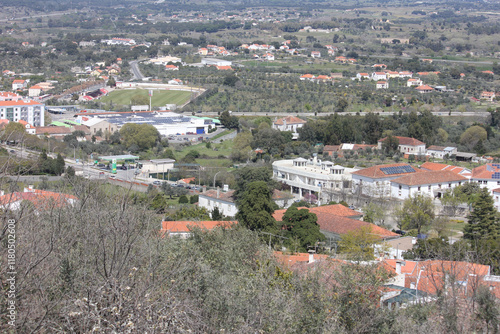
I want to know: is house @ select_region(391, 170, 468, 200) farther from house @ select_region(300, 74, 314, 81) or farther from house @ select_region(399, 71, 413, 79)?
house @ select_region(399, 71, 413, 79)

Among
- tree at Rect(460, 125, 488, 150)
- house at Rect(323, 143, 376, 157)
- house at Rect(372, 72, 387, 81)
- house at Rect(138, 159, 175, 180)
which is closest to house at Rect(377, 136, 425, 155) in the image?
house at Rect(323, 143, 376, 157)

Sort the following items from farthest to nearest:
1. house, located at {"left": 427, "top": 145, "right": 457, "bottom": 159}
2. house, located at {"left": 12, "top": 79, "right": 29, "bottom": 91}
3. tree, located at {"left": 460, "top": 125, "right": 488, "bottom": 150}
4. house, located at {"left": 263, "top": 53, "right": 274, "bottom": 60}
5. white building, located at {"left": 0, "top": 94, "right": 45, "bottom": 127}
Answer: house, located at {"left": 263, "top": 53, "right": 274, "bottom": 60}
house, located at {"left": 12, "top": 79, "right": 29, "bottom": 91}
white building, located at {"left": 0, "top": 94, "right": 45, "bottom": 127}
tree, located at {"left": 460, "top": 125, "right": 488, "bottom": 150}
house, located at {"left": 427, "top": 145, "right": 457, "bottom": 159}

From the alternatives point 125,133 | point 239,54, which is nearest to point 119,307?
point 125,133

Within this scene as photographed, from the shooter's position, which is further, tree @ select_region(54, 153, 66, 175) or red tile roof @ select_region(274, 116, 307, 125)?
red tile roof @ select_region(274, 116, 307, 125)

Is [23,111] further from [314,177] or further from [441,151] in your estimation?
[441,151]

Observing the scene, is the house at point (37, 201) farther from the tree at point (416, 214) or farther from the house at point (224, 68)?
the house at point (224, 68)

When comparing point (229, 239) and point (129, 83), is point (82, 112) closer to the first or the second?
point (129, 83)
